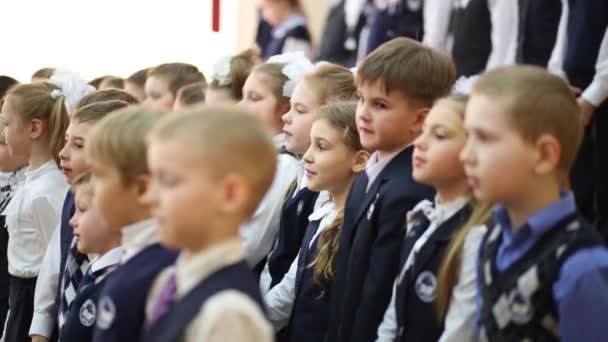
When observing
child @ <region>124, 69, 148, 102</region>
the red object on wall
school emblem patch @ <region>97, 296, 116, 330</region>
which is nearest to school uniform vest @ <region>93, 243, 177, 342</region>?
school emblem patch @ <region>97, 296, 116, 330</region>

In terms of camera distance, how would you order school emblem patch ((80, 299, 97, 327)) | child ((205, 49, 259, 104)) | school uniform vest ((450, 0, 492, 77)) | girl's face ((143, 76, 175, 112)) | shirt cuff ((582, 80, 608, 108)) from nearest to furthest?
school emblem patch ((80, 299, 97, 327)), shirt cuff ((582, 80, 608, 108)), child ((205, 49, 259, 104)), school uniform vest ((450, 0, 492, 77)), girl's face ((143, 76, 175, 112))

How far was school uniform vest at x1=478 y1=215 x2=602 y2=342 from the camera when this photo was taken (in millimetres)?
2580

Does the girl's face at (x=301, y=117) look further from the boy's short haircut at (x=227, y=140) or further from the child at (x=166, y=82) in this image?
the boy's short haircut at (x=227, y=140)

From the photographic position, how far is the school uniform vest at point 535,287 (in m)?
2.58

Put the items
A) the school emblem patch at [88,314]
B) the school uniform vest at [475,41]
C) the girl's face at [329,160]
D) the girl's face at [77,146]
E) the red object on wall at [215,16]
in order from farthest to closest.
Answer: the red object on wall at [215,16] < the school uniform vest at [475,41] < the girl's face at [77,146] < the girl's face at [329,160] < the school emblem patch at [88,314]

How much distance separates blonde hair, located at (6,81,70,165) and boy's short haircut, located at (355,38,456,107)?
1629 mm

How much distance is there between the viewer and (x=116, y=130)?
2.76m

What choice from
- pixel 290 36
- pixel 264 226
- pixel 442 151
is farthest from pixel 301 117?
pixel 290 36

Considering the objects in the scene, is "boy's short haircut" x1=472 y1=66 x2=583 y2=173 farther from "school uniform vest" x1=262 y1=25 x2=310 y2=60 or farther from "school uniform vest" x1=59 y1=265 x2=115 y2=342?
"school uniform vest" x1=262 y1=25 x2=310 y2=60

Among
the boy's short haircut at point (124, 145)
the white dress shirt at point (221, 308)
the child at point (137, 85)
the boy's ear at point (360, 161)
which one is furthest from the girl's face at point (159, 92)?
the white dress shirt at point (221, 308)

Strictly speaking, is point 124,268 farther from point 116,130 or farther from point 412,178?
point 412,178

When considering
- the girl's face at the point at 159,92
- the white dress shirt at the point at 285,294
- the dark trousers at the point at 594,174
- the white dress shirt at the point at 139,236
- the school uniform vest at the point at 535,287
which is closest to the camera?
the school uniform vest at the point at 535,287

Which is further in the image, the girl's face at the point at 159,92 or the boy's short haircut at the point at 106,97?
the girl's face at the point at 159,92

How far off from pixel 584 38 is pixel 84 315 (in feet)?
7.59
